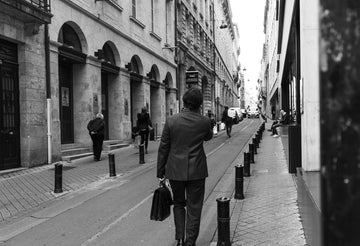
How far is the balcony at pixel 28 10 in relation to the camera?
35.1ft

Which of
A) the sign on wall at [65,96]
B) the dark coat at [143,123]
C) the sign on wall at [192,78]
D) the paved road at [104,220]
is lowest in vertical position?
the paved road at [104,220]

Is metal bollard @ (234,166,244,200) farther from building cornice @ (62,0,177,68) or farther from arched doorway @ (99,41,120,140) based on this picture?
arched doorway @ (99,41,120,140)

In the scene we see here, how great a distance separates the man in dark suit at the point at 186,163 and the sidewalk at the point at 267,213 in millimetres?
714

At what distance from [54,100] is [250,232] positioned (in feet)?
32.4

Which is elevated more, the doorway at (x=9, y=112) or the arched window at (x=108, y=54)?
the arched window at (x=108, y=54)

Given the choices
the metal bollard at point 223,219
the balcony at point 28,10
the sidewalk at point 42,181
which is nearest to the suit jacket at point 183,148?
the metal bollard at point 223,219

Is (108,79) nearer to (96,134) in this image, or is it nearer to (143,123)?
(143,123)

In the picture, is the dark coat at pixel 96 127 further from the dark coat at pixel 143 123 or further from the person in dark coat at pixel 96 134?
the dark coat at pixel 143 123

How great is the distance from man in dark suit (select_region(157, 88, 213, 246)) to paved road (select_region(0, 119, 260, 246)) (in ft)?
2.19

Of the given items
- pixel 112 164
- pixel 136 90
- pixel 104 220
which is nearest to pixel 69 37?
pixel 112 164

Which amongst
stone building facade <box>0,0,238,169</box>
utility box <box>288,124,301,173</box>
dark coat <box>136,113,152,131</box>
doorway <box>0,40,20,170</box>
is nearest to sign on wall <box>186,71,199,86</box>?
stone building facade <box>0,0,238,169</box>

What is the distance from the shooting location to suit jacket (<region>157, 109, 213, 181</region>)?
440cm

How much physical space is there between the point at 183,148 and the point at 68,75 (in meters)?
12.5

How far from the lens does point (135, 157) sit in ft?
47.8
